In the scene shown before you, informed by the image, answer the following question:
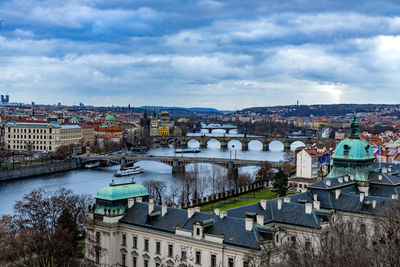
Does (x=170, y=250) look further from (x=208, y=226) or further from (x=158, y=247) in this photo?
(x=208, y=226)

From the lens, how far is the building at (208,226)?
27906mm

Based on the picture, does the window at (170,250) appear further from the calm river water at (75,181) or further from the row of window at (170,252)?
the calm river water at (75,181)

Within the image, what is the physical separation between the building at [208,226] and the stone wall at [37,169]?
4976 cm

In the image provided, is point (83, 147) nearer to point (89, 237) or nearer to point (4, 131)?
point (4, 131)

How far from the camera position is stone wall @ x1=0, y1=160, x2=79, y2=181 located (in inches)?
3100

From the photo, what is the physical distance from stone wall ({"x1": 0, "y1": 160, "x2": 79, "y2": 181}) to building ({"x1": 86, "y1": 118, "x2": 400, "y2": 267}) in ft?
163

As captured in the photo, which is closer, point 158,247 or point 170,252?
point 170,252

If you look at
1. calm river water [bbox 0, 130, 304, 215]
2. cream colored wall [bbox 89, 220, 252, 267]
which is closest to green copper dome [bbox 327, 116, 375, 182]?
cream colored wall [bbox 89, 220, 252, 267]

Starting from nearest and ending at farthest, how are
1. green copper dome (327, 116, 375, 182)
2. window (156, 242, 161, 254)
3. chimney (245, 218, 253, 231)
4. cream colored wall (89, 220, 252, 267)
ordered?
chimney (245, 218, 253, 231)
cream colored wall (89, 220, 252, 267)
window (156, 242, 161, 254)
green copper dome (327, 116, 375, 182)

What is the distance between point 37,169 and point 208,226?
63.7 m

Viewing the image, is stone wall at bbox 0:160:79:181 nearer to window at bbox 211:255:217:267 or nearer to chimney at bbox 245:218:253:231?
window at bbox 211:255:217:267

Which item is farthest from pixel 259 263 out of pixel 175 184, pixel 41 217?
pixel 175 184

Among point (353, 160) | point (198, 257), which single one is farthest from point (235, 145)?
point (198, 257)

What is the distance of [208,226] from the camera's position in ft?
96.0
